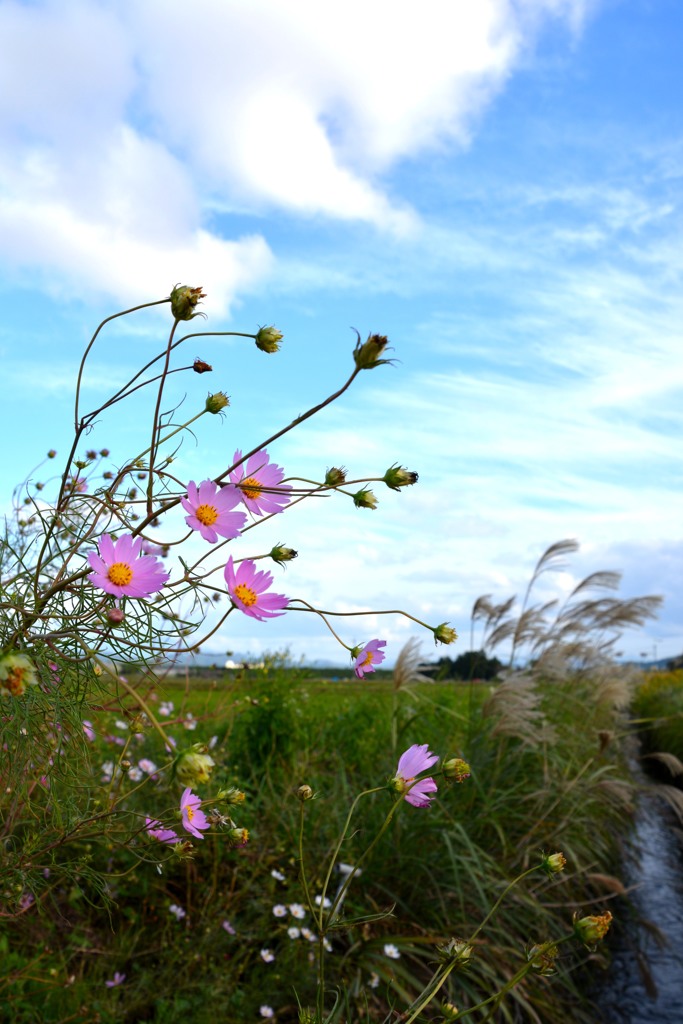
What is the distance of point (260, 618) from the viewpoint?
119cm

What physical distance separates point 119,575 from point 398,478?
16.5 inches

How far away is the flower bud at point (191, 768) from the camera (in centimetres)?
101

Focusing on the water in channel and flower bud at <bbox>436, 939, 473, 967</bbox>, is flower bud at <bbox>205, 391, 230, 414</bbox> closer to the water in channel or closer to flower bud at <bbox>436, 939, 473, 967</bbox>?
flower bud at <bbox>436, 939, 473, 967</bbox>

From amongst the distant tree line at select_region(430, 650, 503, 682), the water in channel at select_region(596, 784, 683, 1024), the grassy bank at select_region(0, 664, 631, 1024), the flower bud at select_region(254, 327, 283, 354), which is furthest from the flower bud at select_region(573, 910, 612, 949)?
the distant tree line at select_region(430, 650, 503, 682)

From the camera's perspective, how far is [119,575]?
1.10 m

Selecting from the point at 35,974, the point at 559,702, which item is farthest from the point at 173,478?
the point at 559,702

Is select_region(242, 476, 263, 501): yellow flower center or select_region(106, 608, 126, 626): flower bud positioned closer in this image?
select_region(106, 608, 126, 626): flower bud

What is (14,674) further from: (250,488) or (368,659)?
(368,659)

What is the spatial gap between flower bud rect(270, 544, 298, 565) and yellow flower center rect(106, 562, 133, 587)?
0.26m

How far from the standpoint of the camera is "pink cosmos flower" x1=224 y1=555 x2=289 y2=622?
1201 millimetres

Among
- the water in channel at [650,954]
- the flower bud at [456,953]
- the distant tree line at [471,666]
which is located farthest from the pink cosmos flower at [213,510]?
the distant tree line at [471,666]

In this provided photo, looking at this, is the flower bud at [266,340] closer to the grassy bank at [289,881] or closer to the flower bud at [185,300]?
the flower bud at [185,300]

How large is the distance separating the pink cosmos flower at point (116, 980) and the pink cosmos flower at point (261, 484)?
199 cm

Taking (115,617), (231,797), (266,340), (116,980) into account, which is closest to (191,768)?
(115,617)
